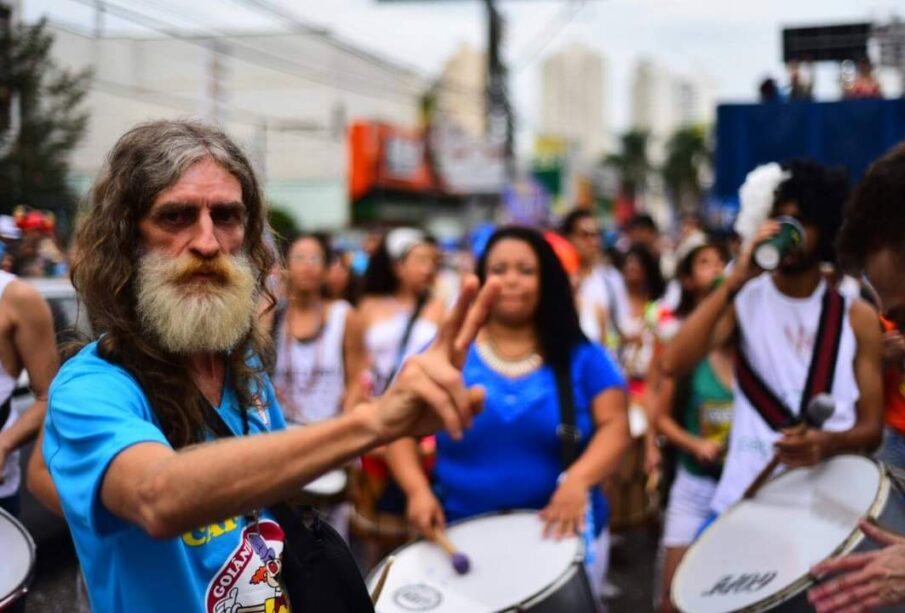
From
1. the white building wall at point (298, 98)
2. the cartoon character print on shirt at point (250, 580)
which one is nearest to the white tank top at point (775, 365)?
the cartoon character print on shirt at point (250, 580)

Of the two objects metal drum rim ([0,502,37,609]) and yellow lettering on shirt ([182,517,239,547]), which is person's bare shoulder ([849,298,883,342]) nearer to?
yellow lettering on shirt ([182,517,239,547])

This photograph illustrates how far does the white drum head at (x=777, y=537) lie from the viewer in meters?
2.36

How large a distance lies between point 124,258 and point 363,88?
123 ft

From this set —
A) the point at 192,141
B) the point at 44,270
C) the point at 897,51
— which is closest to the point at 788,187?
the point at 192,141

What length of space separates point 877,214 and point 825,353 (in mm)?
1277

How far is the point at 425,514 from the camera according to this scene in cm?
306

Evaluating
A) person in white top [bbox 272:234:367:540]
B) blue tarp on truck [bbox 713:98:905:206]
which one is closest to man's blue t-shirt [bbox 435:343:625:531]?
person in white top [bbox 272:234:367:540]

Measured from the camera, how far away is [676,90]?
304 feet

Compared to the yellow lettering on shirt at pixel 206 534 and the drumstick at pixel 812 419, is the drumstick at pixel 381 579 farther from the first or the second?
the drumstick at pixel 812 419

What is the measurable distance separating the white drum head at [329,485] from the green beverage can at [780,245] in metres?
2.19

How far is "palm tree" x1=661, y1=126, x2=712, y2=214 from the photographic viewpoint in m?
78.8

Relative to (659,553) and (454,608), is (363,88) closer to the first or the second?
(659,553)

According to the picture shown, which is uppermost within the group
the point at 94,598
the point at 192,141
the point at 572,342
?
the point at 192,141

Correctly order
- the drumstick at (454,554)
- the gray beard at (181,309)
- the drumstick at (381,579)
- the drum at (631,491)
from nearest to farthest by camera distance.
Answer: the gray beard at (181,309) < the drumstick at (381,579) < the drumstick at (454,554) < the drum at (631,491)
